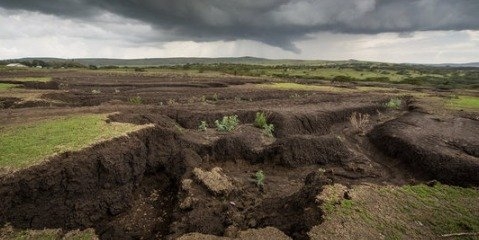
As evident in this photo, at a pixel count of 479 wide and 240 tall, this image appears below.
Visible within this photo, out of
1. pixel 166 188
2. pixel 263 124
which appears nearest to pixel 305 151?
pixel 263 124

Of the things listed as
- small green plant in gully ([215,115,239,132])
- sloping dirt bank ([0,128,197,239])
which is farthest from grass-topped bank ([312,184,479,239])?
small green plant in gully ([215,115,239,132])

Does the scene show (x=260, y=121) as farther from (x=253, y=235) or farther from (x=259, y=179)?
(x=253, y=235)

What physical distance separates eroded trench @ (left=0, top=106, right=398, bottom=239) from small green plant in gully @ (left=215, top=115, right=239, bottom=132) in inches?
71.5

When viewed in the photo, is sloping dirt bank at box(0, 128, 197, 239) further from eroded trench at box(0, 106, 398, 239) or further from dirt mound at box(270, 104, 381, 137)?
dirt mound at box(270, 104, 381, 137)

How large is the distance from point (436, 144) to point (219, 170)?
10729mm

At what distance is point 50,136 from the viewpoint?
14859mm

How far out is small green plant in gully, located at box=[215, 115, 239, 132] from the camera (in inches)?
A: 838

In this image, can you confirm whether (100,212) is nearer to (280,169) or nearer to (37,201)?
(37,201)

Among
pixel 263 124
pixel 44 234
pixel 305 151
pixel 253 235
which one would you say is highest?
pixel 263 124

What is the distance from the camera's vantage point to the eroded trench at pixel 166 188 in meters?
11.8

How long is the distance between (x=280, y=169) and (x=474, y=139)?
395 inches

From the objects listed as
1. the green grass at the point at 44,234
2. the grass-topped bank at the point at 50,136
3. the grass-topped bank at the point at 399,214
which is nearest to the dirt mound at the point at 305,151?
the grass-topped bank at the point at 399,214

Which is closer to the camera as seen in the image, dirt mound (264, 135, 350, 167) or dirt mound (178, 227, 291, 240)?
dirt mound (178, 227, 291, 240)

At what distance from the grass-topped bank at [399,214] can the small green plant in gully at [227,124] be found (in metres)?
8.57
